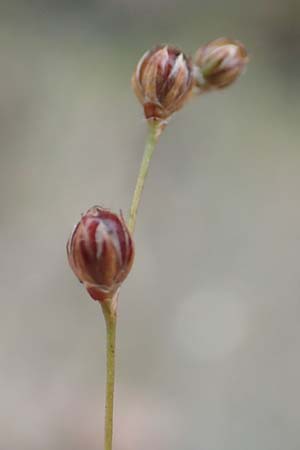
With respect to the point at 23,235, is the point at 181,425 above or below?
below

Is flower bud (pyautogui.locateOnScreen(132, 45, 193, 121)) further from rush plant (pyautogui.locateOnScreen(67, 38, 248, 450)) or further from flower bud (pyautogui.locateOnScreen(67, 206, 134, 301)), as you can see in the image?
flower bud (pyautogui.locateOnScreen(67, 206, 134, 301))

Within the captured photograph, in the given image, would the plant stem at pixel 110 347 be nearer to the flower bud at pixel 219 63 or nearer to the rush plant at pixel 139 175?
the rush plant at pixel 139 175

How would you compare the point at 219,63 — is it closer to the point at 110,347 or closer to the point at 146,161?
the point at 146,161

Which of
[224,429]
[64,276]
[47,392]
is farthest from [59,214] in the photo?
[224,429]

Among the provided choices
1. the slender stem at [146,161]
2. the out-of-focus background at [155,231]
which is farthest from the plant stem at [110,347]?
the out-of-focus background at [155,231]

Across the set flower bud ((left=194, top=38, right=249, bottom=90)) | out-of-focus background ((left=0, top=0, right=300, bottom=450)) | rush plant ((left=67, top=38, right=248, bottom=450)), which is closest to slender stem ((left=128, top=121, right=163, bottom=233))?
rush plant ((left=67, top=38, right=248, bottom=450))

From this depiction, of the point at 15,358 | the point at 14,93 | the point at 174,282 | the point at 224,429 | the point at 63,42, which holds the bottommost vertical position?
the point at 224,429

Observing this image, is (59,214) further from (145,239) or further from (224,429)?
(224,429)
